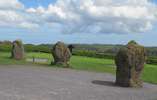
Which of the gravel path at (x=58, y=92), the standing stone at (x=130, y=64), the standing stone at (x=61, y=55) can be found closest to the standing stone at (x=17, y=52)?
the standing stone at (x=61, y=55)

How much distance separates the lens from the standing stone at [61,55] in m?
36.6

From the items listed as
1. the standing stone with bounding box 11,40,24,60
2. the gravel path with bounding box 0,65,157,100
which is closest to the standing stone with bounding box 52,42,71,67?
the standing stone with bounding box 11,40,24,60

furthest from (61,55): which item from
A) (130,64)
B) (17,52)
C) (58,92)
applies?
(58,92)

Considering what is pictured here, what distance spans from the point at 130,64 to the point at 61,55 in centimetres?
1418

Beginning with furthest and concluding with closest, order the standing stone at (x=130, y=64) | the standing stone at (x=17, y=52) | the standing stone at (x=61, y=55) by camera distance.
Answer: the standing stone at (x=17, y=52)
the standing stone at (x=61, y=55)
the standing stone at (x=130, y=64)

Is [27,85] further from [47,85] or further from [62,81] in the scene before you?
[62,81]

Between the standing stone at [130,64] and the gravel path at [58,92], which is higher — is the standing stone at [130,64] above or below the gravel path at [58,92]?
above

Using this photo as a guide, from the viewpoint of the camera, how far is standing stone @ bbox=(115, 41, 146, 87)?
923 inches

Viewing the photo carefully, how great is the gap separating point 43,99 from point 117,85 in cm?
839

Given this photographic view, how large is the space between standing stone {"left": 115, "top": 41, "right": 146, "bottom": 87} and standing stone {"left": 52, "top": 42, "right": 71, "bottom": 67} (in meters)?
13.0

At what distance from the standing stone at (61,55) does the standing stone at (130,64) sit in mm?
12956

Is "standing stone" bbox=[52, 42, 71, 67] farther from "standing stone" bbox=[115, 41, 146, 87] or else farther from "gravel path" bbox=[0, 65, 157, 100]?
"gravel path" bbox=[0, 65, 157, 100]

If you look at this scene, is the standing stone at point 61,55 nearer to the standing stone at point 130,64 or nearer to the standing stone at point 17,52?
the standing stone at point 17,52

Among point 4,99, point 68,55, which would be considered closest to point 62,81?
point 4,99
